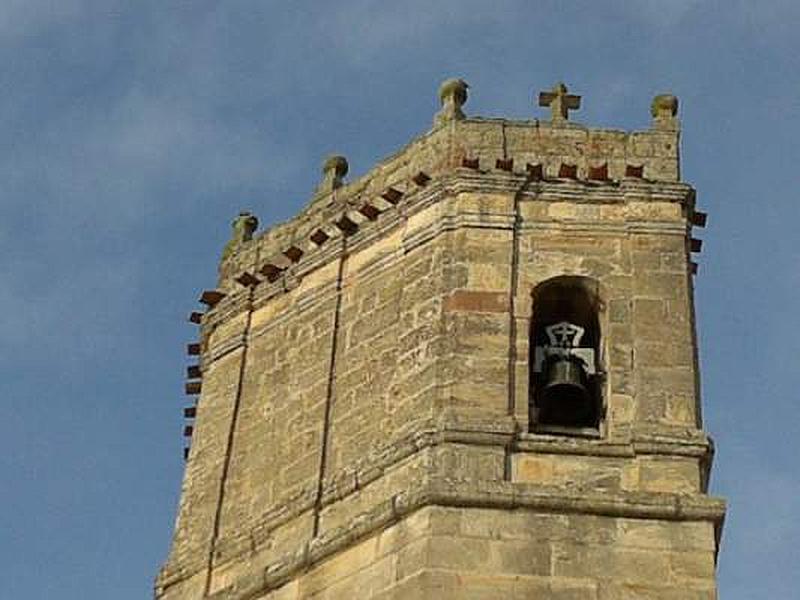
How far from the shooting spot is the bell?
1468 cm

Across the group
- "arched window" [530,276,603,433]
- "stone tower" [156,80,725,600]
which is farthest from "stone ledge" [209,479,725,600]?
"arched window" [530,276,603,433]

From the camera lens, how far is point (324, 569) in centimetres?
1398

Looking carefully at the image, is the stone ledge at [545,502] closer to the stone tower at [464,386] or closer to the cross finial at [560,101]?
the stone tower at [464,386]

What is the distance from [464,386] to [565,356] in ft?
3.07

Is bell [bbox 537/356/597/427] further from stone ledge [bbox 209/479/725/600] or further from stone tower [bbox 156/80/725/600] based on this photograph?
stone ledge [bbox 209/479/725/600]

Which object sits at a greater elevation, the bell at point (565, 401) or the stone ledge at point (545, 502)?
the bell at point (565, 401)

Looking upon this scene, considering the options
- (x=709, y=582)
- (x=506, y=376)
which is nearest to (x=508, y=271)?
(x=506, y=376)

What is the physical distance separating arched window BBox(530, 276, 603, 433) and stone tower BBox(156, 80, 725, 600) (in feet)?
0.06

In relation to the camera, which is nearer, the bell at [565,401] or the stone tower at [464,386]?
the stone tower at [464,386]

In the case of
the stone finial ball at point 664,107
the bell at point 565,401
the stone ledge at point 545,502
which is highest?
the stone finial ball at point 664,107

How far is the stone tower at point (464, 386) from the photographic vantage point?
13516mm

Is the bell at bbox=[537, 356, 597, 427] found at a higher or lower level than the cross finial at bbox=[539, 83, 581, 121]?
lower

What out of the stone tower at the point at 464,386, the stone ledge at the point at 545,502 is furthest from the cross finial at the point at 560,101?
the stone ledge at the point at 545,502

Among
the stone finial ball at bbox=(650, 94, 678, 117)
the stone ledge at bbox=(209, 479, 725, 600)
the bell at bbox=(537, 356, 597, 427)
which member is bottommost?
the stone ledge at bbox=(209, 479, 725, 600)
